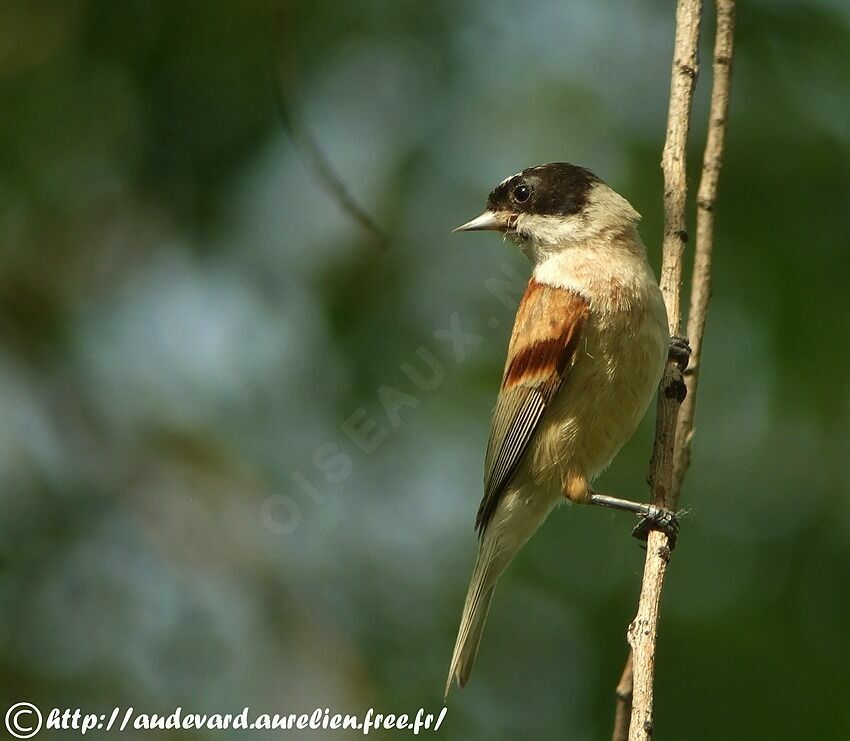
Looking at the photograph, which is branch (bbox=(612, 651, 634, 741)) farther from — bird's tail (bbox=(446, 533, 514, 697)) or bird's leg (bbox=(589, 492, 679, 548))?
bird's tail (bbox=(446, 533, 514, 697))

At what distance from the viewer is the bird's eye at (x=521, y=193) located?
16.3 ft

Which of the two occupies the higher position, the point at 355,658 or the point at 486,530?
the point at 486,530

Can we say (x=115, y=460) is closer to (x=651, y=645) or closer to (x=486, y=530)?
(x=486, y=530)

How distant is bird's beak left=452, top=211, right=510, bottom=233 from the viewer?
16.4 feet

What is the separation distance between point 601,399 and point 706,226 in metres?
0.91

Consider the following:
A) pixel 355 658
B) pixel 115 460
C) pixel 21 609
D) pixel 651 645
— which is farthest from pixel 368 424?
pixel 651 645

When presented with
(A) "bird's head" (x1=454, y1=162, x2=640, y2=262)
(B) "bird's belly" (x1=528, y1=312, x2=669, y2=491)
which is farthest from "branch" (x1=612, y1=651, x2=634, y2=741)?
(A) "bird's head" (x1=454, y1=162, x2=640, y2=262)

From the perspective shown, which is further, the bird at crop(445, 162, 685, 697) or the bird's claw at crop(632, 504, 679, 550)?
the bird at crop(445, 162, 685, 697)

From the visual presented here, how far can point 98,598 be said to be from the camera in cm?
610

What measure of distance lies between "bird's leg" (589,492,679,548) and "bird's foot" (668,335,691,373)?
587 millimetres

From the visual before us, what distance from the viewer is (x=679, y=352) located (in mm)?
4352

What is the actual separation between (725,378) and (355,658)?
7.54 feet

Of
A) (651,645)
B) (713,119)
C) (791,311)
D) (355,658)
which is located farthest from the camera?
(355,658)

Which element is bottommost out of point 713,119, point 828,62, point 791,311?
point 791,311
